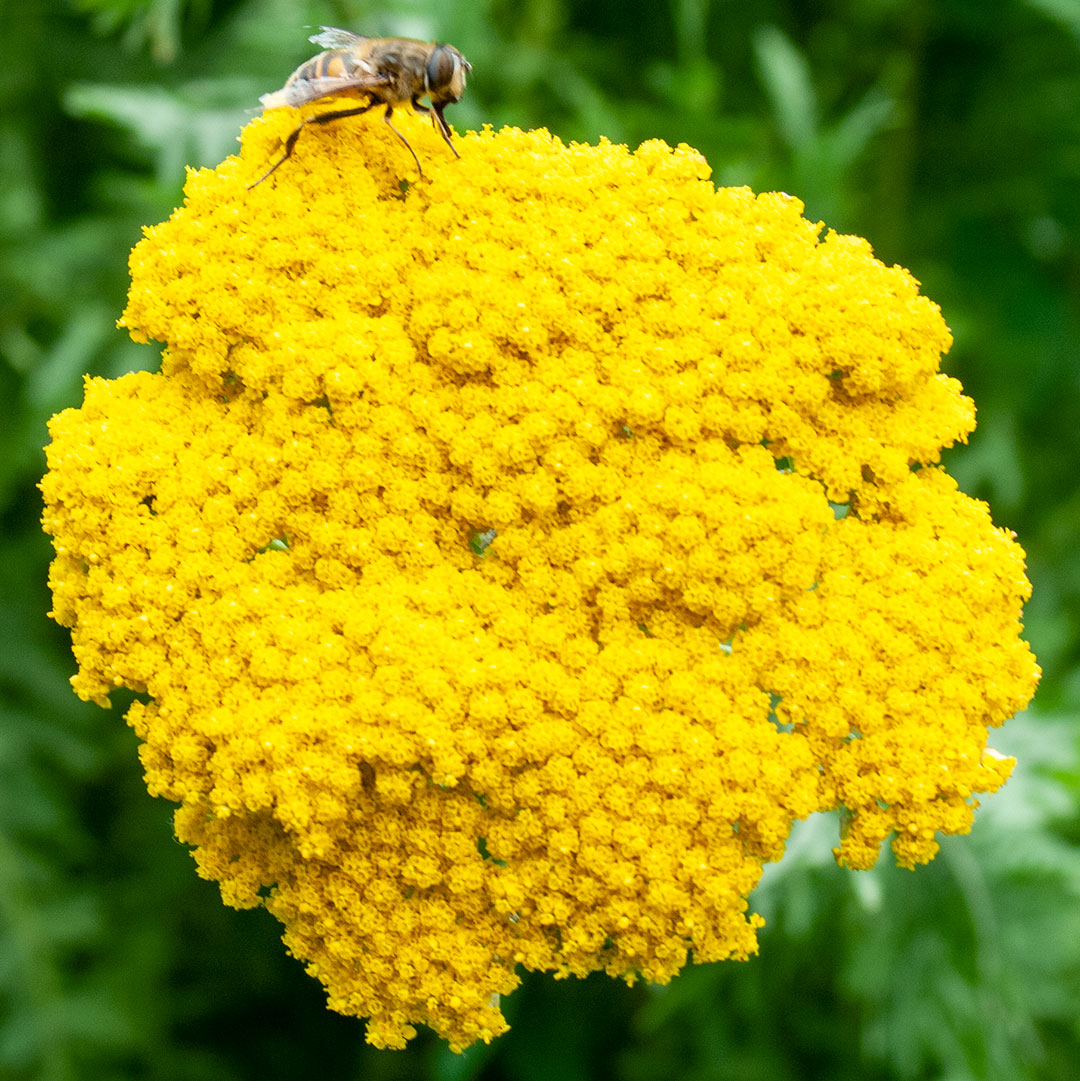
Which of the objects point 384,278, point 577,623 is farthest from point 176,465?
point 577,623

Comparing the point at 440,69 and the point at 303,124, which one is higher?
the point at 440,69

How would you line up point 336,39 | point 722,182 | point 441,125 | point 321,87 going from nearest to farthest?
point 321,87
point 441,125
point 336,39
point 722,182

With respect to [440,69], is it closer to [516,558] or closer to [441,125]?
[441,125]

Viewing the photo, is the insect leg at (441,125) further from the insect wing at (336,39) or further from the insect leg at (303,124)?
the insect wing at (336,39)

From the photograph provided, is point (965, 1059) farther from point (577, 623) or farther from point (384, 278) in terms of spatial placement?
point (384, 278)

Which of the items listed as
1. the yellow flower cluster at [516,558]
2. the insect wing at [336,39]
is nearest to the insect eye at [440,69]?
the yellow flower cluster at [516,558]

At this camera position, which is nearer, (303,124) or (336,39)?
(303,124)

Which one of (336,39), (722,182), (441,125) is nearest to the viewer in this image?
(441,125)

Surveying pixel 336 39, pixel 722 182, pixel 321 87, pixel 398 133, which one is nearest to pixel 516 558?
pixel 398 133

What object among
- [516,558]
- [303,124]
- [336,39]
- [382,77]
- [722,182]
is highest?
[722,182]
